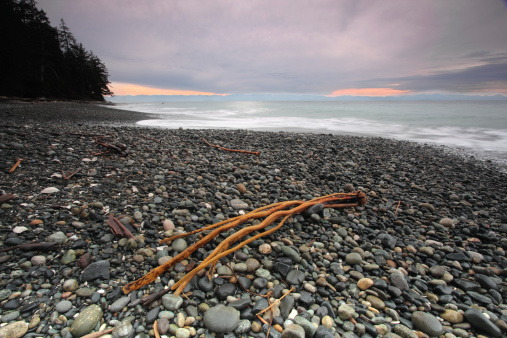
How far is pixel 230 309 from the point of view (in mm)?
1558

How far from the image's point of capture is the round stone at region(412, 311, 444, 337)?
153 centimetres

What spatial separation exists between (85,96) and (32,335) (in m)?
47.0

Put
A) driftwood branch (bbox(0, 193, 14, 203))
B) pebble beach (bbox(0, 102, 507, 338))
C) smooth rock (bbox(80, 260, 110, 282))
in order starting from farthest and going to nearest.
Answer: driftwood branch (bbox(0, 193, 14, 203)), smooth rock (bbox(80, 260, 110, 282)), pebble beach (bbox(0, 102, 507, 338))

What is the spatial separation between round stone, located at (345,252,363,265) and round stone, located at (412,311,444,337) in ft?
1.80

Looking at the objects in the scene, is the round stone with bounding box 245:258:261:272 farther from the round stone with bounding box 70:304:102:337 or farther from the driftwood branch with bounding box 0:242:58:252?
the driftwood branch with bounding box 0:242:58:252

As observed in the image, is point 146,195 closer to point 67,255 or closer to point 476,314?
point 67,255

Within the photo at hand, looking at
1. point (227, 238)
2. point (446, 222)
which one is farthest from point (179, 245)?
point (446, 222)

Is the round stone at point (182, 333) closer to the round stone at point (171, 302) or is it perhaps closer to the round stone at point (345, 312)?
the round stone at point (171, 302)

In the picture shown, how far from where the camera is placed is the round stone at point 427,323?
153 centimetres

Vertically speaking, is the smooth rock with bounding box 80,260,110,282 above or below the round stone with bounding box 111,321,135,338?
above

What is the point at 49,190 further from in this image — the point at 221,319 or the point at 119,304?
the point at 221,319

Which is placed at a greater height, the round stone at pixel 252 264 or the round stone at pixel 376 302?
the round stone at pixel 252 264

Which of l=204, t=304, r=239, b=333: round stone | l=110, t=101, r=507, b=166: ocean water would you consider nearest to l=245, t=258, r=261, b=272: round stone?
l=204, t=304, r=239, b=333: round stone

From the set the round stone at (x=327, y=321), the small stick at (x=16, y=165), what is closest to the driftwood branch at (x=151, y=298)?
the round stone at (x=327, y=321)
